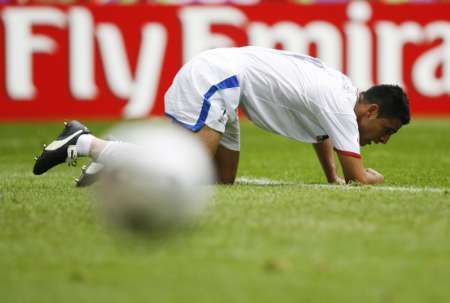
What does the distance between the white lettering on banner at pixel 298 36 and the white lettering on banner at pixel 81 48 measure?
2540 mm

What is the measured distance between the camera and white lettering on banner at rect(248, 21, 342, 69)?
16.8 m

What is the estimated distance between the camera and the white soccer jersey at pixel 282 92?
294 inches

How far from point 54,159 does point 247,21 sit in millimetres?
9760

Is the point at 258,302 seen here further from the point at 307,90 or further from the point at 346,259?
the point at 307,90

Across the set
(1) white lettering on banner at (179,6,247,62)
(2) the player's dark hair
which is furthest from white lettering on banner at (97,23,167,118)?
(2) the player's dark hair

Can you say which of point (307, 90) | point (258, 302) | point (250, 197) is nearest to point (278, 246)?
point (258, 302)

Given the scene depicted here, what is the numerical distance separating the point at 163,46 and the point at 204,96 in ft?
30.8

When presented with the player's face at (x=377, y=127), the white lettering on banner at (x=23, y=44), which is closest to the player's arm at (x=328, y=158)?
the player's face at (x=377, y=127)

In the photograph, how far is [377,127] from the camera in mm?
7805

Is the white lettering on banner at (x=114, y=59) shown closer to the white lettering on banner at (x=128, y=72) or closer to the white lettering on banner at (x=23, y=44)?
the white lettering on banner at (x=128, y=72)

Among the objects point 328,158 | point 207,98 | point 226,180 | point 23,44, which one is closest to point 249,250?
point 207,98

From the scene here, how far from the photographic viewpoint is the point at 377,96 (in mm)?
7762

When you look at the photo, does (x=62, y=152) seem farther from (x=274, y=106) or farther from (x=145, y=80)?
(x=145, y=80)

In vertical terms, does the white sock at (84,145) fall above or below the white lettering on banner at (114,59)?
above
